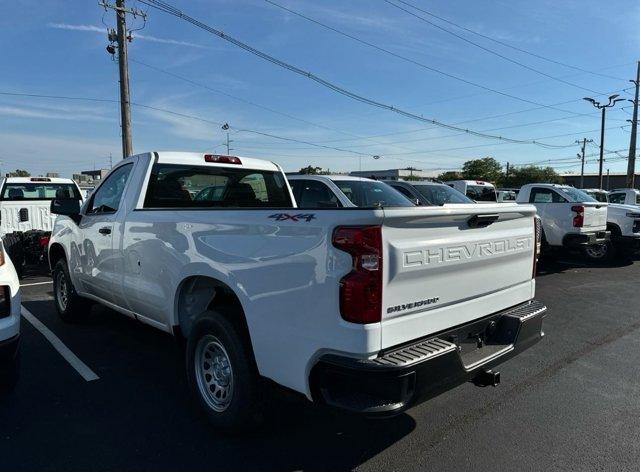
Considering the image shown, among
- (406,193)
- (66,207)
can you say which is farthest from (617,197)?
(66,207)

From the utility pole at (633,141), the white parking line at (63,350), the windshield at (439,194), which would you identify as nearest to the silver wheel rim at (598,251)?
the windshield at (439,194)

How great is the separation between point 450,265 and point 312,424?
5.29 ft

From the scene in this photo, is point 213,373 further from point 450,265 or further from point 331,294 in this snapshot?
point 450,265

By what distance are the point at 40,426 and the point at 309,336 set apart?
89.3 inches

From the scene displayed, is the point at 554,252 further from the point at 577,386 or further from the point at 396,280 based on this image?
the point at 396,280

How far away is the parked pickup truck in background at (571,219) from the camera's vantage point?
10875mm

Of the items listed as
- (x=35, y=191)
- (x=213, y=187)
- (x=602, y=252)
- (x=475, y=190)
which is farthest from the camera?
(x=475, y=190)

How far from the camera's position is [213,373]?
3.56 metres

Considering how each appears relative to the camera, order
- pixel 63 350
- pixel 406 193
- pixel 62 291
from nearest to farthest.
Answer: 1. pixel 63 350
2. pixel 62 291
3. pixel 406 193

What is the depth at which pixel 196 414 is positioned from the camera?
375cm

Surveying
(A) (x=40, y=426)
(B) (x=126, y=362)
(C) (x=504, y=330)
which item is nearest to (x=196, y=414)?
(A) (x=40, y=426)

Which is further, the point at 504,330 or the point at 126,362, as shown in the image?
the point at 126,362

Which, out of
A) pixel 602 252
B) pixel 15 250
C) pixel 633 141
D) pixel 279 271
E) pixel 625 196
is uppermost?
pixel 633 141

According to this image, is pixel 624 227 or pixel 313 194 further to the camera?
pixel 624 227
